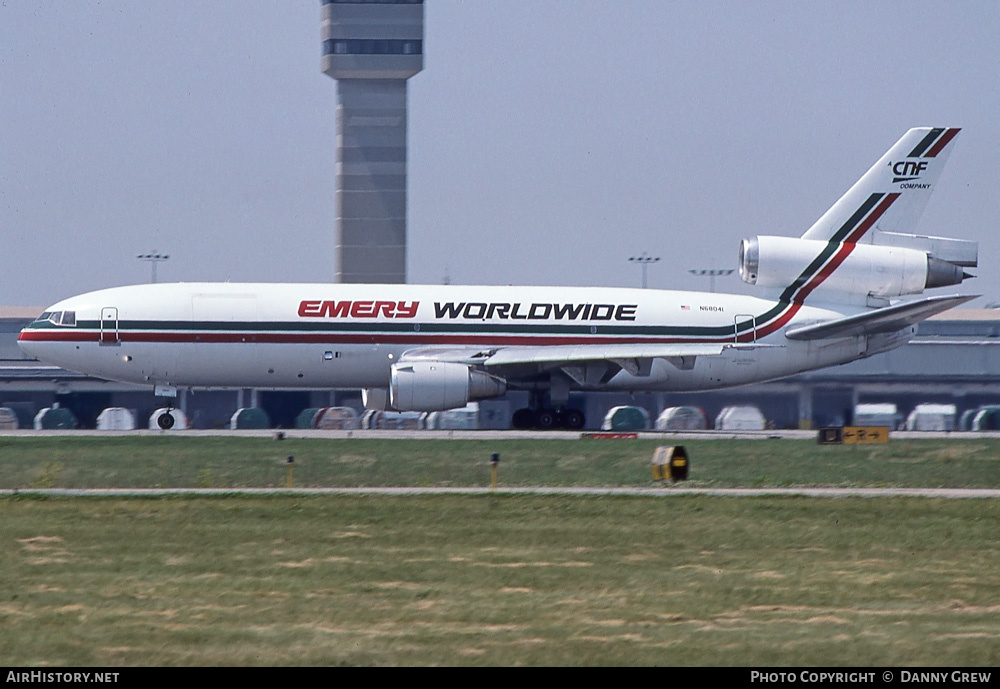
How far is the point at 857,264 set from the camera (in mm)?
47156

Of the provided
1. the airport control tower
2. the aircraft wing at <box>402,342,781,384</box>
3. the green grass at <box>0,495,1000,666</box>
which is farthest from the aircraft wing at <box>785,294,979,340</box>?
the airport control tower

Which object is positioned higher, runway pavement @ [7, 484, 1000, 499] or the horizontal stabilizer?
the horizontal stabilizer

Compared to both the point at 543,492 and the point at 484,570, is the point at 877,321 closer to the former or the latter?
the point at 543,492

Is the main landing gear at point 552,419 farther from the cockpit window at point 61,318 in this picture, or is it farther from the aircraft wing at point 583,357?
the cockpit window at point 61,318

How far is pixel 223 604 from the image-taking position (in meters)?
16.4

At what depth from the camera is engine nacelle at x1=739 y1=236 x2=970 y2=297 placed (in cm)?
4703

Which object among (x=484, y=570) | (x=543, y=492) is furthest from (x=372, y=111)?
(x=484, y=570)

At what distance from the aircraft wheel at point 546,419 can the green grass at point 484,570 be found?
16.4m

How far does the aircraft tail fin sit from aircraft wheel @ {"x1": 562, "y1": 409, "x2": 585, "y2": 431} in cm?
1044

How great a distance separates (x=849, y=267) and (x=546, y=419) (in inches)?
471

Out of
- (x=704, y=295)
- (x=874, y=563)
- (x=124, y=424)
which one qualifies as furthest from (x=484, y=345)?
(x=874, y=563)

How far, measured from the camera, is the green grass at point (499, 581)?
1420 cm

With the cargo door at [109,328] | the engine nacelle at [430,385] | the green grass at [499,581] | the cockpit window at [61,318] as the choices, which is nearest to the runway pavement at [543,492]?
the green grass at [499,581]

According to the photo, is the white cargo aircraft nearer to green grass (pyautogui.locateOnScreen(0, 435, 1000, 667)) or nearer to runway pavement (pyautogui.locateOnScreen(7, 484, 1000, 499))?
green grass (pyautogui.locateOnScreen(0, 435, 1000, 667))
